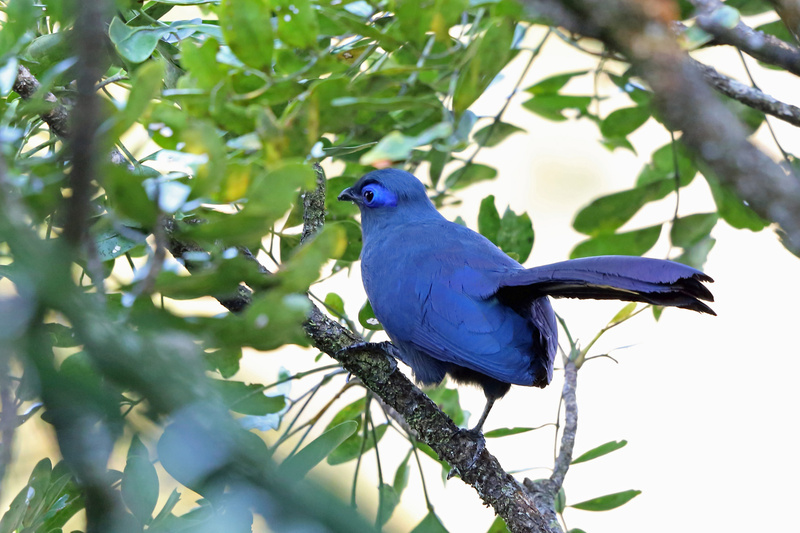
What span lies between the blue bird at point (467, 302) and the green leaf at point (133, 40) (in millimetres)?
670

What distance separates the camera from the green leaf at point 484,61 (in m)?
0.78

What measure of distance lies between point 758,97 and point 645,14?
84 cm

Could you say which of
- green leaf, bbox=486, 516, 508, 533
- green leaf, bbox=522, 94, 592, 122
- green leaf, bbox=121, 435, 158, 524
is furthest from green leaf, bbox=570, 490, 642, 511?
green leaf, bbox=121, 435, 158, 524

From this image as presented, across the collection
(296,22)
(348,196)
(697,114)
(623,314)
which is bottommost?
(697,114)

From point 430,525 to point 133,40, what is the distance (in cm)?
85

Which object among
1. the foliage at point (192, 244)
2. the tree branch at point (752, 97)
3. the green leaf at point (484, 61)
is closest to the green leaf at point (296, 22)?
the foliage at point (192, 244)

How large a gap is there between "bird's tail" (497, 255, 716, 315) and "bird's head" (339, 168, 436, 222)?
469 mm

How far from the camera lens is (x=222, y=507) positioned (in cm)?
22

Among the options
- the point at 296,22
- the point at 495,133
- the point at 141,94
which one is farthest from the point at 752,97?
A: the point at 141,94

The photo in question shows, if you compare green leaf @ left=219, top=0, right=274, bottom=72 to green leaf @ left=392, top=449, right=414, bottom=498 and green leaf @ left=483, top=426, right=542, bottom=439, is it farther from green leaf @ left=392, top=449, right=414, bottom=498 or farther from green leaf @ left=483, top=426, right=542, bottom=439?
green leaf @ left=392, top=449, right=414, bottom=498

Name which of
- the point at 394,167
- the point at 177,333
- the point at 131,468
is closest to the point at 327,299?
the point at 394,167

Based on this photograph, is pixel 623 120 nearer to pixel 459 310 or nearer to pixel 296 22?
pixel 459 310

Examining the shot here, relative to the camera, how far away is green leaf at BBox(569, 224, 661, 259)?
54.6 inches

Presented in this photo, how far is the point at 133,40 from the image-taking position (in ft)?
2.94
